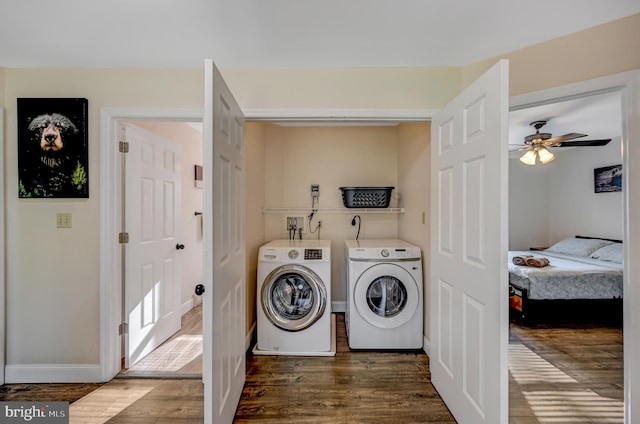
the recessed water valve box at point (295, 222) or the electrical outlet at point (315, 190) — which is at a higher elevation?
the electrical outlet at point (315, 190)

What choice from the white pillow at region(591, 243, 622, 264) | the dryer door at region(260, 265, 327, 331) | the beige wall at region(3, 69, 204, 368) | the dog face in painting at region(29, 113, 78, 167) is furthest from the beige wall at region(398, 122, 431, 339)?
the white pillow at region(591, 243, 622, 264)

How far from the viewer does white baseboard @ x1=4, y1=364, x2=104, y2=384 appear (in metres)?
1.97

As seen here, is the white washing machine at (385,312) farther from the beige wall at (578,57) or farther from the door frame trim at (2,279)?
the door frame trim at (2,279)

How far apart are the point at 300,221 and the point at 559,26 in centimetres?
275

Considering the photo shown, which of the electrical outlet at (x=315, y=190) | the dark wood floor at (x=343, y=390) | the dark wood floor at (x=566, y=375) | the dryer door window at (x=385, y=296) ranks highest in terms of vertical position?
the electrical outlet at (x=315, y=190)

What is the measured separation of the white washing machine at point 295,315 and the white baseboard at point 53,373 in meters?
1.18

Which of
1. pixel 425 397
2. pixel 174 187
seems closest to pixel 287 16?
pixel 174 187

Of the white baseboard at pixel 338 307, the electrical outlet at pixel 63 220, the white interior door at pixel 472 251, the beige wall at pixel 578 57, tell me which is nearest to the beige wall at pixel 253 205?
the white baseboard at pixel 338 307

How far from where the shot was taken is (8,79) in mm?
1968

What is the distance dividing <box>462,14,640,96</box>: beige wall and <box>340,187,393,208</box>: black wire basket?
62.7 inches

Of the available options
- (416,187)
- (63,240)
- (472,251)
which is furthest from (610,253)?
(63,240)

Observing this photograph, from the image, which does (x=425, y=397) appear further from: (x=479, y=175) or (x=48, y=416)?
(x=48, y=416)

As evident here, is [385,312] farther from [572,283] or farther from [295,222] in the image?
[572,283]

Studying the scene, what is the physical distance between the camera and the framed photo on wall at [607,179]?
4.12 metres
